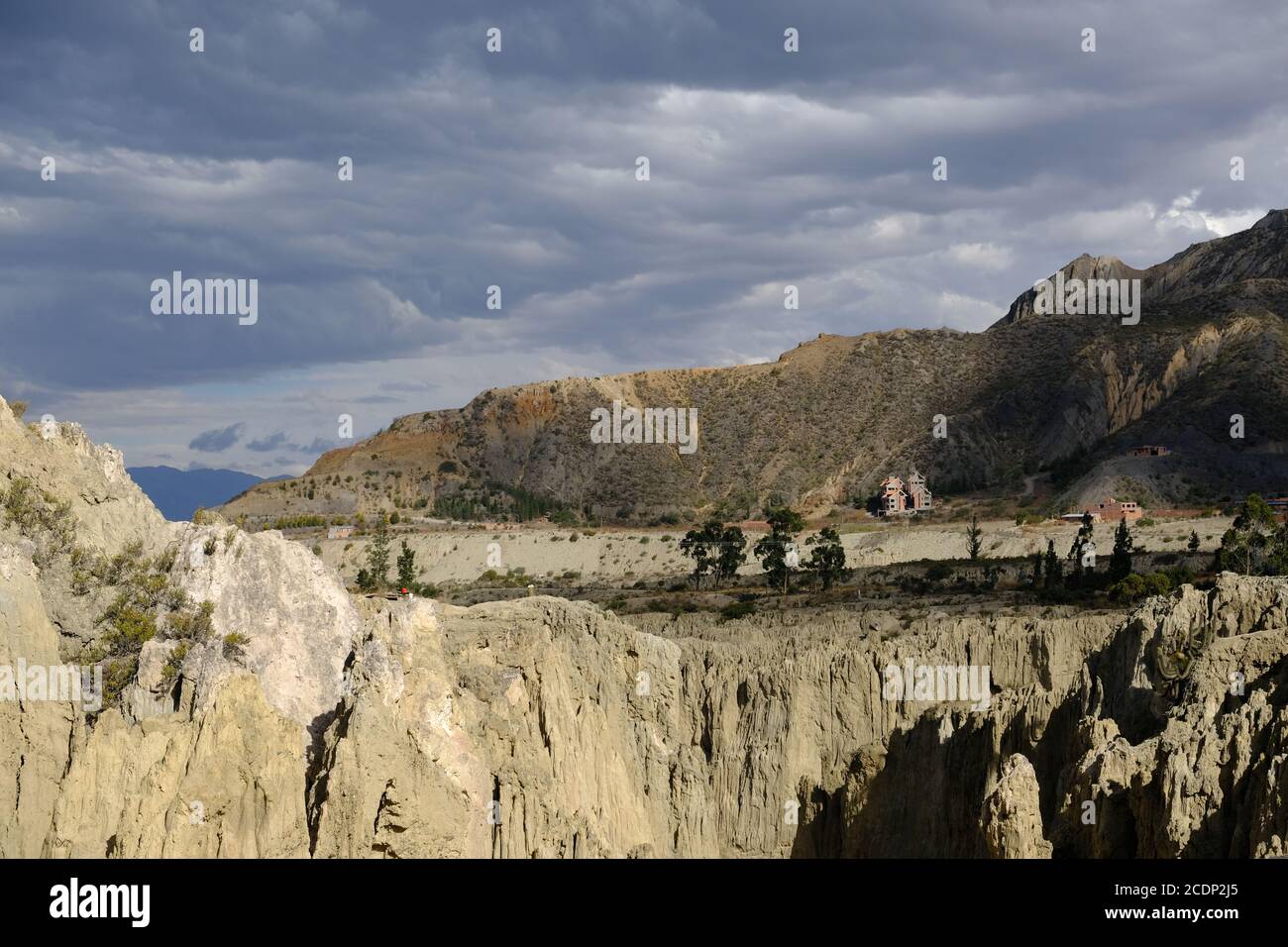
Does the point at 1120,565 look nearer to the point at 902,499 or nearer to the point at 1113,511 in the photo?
the point at 1113,511

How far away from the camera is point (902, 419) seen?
16212 cm

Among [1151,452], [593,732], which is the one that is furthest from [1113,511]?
[593,732]

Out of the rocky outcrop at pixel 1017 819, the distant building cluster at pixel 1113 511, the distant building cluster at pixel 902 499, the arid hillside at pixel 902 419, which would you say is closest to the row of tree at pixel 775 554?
the distant building cluster at pixel 1113 511

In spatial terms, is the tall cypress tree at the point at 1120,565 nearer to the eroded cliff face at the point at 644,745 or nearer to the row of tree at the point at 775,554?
the row of tree at the point at 775,554

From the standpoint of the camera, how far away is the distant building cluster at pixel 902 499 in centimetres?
13250

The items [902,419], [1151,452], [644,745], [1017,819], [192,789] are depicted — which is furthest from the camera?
[902,419]

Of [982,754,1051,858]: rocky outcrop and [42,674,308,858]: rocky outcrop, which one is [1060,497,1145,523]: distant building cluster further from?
[42,674,308,858]: rocky outcrop

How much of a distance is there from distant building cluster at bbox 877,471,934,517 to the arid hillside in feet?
20.6

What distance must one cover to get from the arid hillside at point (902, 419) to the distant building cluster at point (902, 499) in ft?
20.6

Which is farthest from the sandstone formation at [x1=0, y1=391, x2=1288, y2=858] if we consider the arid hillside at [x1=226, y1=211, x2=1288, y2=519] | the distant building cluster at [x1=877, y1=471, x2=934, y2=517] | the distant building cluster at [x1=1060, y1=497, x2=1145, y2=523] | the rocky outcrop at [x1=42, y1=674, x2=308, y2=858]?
the arid hillside at [x1=226, y1=211, x2=1288, y2=519]

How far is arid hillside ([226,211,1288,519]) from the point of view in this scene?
136 m

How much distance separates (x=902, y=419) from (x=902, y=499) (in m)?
30.5
